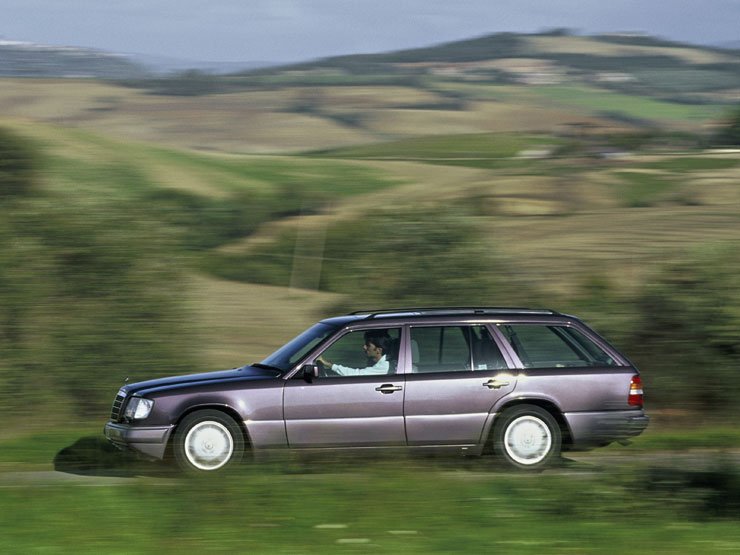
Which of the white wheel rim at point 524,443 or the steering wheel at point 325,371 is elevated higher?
the steering wheel at point 325,371

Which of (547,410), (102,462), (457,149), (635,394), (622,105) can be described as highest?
(622,105)

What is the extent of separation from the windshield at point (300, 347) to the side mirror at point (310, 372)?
10.4 inches

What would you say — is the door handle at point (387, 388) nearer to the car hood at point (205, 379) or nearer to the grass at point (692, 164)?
the car hood at point (205, 379)

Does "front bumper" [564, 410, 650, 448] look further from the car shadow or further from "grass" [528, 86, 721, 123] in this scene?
"grass" [528, 86, 721, 123]

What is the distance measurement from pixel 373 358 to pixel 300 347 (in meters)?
0.80

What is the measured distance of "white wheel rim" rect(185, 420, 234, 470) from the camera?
954 centimetres

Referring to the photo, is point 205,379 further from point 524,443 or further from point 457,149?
point 457,149

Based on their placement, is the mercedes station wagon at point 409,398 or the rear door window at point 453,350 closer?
the mercedes station wagon at point 409,398

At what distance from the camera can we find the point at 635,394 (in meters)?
10.0

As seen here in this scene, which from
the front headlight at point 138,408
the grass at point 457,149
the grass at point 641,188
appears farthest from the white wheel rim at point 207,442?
the grass at point 457,149

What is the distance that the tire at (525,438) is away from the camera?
9789 millimetres

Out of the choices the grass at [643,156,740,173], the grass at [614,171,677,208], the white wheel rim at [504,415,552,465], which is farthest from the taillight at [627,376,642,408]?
the grass at [643,156,740,173]

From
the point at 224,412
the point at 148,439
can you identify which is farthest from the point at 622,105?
the point at 148,439

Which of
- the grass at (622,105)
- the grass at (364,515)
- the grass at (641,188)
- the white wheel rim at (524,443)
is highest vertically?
the grass at (622,105)
